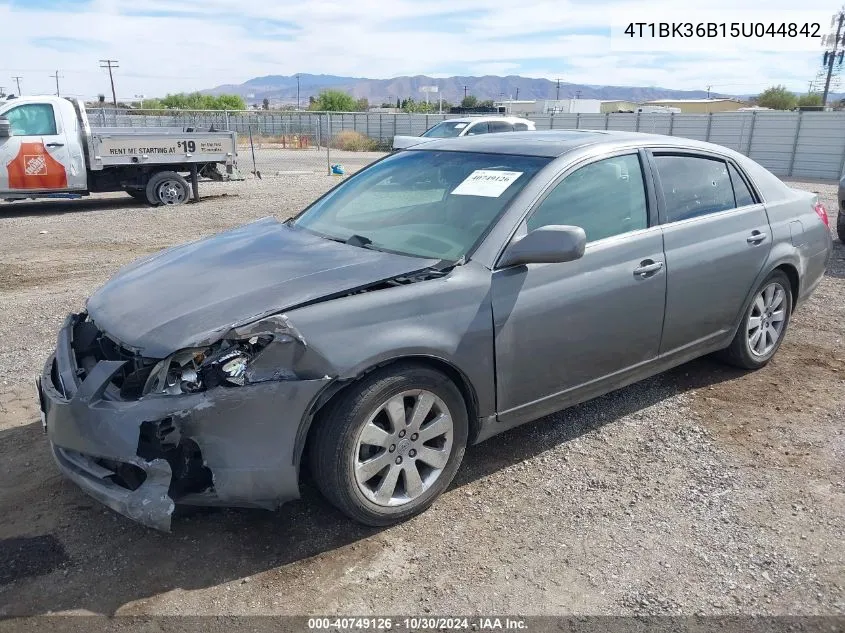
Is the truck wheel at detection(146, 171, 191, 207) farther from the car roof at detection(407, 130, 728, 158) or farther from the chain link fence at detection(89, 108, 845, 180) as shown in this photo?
the car roof at detection(407, 130, 728, 158)

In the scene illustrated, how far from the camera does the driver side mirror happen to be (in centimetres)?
325

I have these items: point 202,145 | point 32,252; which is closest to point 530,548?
point 32,252

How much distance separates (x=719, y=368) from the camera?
16.8ft

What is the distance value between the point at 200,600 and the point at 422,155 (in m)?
2.88

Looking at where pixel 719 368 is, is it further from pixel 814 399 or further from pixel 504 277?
pixel 504 277

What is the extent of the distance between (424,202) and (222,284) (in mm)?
1350

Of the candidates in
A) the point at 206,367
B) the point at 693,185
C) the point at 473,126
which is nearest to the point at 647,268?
the point at 693,185

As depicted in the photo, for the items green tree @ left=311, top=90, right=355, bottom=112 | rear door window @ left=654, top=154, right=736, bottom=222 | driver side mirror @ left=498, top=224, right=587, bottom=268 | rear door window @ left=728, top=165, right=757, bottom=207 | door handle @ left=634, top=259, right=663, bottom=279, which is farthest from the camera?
green tree @ left=311, top=90, right=355, bottom=112

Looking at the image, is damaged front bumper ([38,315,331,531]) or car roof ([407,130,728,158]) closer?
damaged front bumper ([38,315,331,531])

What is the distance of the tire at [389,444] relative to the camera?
9.59 ft

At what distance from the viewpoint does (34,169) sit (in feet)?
38.1

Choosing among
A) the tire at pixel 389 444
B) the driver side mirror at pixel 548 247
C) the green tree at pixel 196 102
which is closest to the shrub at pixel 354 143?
the driver side mirror at pixel 548 247

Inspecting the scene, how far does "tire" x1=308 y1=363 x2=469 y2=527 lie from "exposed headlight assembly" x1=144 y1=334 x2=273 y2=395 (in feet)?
1.34

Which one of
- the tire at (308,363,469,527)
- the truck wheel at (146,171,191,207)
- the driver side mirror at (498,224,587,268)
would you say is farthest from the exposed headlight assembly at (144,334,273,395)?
the truck wheel at (146,171,191,207)
